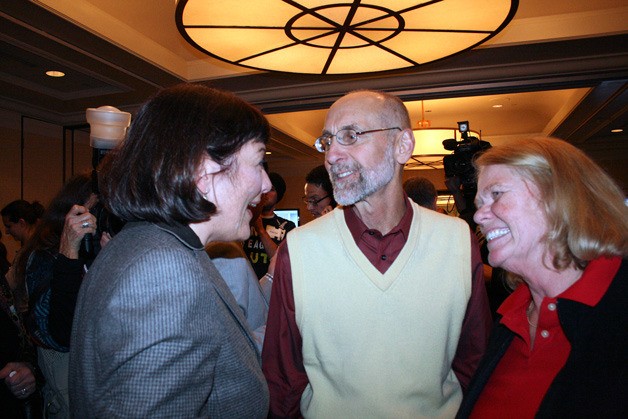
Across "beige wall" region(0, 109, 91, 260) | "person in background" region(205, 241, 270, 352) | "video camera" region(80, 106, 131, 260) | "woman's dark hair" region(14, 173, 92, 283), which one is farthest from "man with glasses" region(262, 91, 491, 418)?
"beige wall" region(0, 109, 91, 260)

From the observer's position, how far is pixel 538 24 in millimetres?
5141

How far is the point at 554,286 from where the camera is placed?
50.8 inches

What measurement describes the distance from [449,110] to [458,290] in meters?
8.03

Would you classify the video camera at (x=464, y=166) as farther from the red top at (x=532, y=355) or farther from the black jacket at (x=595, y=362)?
the black jacket at (x=595, y=362)

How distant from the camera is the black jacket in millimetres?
1025

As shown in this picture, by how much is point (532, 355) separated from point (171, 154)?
1.09 metres

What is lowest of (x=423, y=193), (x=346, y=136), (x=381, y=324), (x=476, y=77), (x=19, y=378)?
(x=19, y=378)

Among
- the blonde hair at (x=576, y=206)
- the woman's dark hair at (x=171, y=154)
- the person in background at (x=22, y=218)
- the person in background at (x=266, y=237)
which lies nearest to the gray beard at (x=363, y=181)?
the blonde hair at (x=576, y=206)

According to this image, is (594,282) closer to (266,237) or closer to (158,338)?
(158,338)

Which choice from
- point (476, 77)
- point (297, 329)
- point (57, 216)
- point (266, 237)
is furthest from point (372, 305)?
point (476, 77)

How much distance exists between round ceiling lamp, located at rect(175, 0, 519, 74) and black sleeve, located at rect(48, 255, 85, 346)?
2031mm

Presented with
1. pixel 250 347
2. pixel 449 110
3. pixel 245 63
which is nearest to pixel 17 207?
pixel 245 63

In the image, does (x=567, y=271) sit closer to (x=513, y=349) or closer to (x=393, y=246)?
(x=513, y=349)

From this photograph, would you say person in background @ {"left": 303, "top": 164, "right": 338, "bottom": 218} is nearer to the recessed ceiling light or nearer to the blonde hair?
the blonde hair
